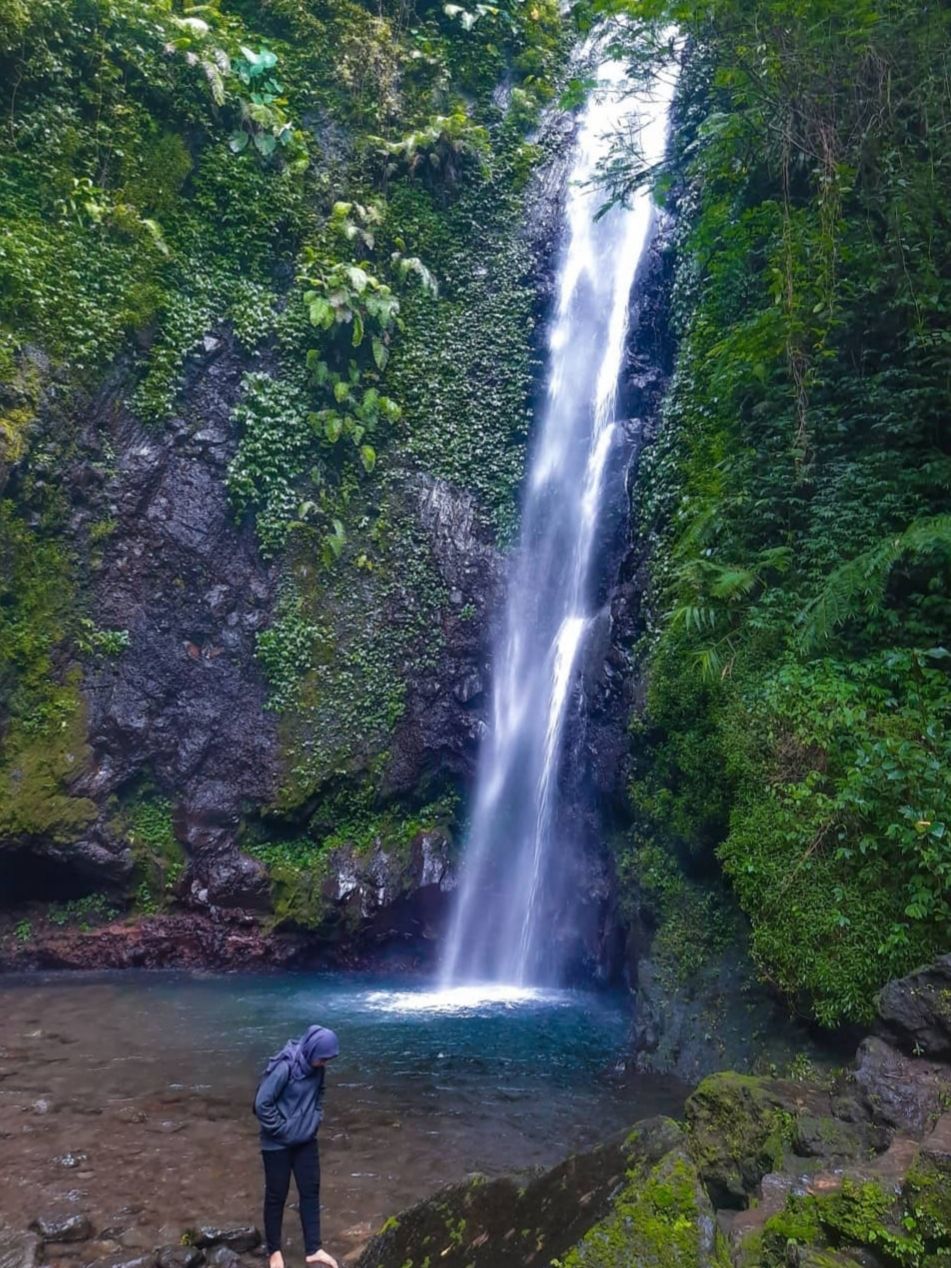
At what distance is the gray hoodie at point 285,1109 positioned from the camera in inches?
143

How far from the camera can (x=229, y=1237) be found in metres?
4.15

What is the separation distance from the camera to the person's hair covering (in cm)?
370

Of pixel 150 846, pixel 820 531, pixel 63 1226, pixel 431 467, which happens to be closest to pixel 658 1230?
pixel 63 1226

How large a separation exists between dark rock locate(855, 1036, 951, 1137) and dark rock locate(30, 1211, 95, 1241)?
403 cm

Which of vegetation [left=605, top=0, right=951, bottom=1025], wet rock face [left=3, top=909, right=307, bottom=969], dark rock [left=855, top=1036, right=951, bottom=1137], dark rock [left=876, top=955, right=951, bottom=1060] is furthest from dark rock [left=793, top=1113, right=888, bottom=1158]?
wet rock face [left=3, top=909, right=307, bottom=969]

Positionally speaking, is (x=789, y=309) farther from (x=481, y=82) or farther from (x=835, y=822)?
(x=481, y=82)

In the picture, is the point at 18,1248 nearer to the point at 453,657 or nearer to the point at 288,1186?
the point at 288,1186

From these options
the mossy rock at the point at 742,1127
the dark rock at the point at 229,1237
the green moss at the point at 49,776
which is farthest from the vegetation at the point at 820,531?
the green moss at the point at 49,776

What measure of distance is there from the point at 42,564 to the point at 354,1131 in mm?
8629

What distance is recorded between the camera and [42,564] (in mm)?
11078

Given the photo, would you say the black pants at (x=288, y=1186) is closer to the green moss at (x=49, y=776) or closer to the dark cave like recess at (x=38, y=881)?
the green moss at (x=49, y=776)

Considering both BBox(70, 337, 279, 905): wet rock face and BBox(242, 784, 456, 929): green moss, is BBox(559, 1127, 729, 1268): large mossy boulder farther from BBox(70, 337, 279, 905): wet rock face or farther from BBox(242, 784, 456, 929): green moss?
BBox(70, 337, 279, 905): wet rock face

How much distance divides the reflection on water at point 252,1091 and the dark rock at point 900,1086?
2085mm

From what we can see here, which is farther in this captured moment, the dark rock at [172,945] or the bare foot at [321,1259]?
the dark rock at [172,945]
